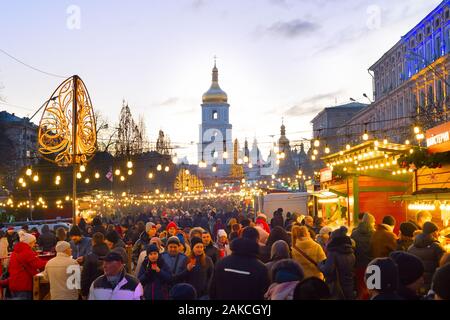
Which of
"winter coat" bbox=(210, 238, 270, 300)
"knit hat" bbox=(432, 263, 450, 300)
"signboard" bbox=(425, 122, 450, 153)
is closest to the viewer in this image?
"knit hat" bbox=(432, 263, 450, 300)

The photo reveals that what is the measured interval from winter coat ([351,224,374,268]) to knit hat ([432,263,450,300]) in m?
6.08

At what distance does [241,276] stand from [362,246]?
5.08 m

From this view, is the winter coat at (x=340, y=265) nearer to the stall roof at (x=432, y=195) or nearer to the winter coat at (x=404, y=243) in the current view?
the winter coat at (x=404, y=243)

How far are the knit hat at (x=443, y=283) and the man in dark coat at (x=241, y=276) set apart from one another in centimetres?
214

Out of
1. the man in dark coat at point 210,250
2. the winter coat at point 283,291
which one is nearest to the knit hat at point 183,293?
the winter coat at point 283,291

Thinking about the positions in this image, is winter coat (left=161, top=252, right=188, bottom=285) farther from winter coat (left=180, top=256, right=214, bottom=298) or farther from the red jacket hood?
the red jacket hood

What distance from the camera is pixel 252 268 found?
21.9ft

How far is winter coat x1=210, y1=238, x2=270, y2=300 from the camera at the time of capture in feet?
21.6

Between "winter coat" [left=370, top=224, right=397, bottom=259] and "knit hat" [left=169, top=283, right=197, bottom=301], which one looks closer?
"knit hat" [left=169, top=283, right=197, bottom=301]

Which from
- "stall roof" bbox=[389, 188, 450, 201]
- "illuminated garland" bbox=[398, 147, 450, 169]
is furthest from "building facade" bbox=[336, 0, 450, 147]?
"stall roof" bbox=[389, 188, 450, 201]

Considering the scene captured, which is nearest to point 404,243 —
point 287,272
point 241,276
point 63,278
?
point 241,276

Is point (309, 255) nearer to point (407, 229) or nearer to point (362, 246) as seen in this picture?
point (362, 246)

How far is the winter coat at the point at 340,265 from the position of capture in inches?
362
